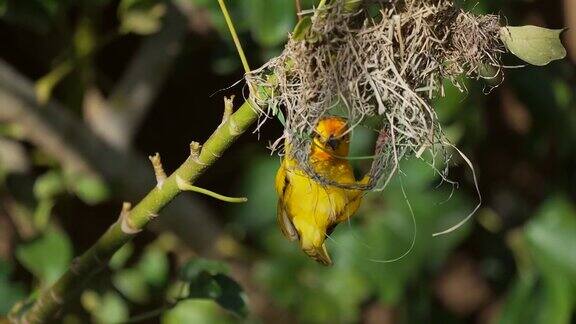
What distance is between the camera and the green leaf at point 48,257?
5.20 feet

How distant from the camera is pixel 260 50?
1770mm

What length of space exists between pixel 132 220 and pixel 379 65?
0.28m

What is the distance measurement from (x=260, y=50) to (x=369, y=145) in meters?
0.25

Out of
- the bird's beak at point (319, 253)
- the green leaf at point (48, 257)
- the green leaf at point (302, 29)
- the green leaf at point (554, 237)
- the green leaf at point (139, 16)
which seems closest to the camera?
the green leaf at point (302, 29)

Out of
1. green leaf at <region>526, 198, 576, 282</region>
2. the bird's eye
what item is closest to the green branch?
the bird's eye

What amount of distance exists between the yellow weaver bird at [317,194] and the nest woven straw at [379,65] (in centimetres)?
5

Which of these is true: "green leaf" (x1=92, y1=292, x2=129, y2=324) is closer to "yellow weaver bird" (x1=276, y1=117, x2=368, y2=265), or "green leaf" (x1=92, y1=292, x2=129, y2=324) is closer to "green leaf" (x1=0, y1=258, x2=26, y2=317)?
"green leaf" (x1=0, y1=258, x2=26, y2=317)

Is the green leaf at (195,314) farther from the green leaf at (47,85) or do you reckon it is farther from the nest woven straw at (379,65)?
the nest woven straw at (379,65)

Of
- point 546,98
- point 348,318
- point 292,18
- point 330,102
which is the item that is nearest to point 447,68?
point 330,102

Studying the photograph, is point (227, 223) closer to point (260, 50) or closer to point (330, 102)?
point (260, 50)

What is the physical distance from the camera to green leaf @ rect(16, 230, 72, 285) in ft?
5.20

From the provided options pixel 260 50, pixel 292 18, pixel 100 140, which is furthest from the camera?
pixel 100 140

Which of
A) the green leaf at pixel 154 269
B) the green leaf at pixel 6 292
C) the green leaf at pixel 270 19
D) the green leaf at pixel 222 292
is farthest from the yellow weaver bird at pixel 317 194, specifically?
the green leaf at pixel 154 269

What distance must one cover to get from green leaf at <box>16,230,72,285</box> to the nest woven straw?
0.80 m
